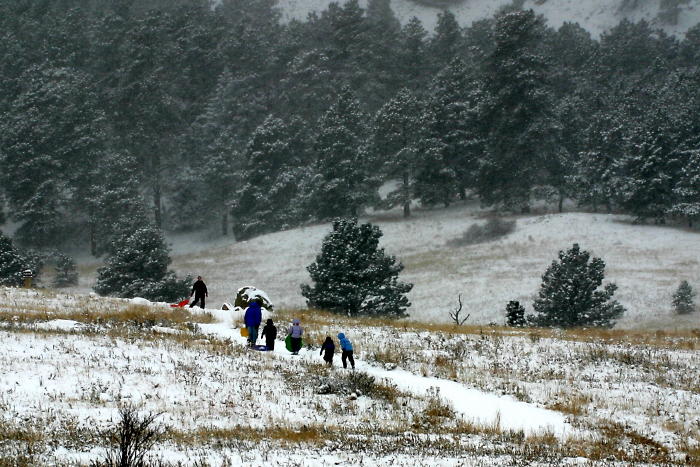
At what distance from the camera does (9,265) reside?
44.2 m

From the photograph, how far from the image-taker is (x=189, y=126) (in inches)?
3285

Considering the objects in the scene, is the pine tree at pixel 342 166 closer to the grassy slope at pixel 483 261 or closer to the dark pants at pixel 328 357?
the grassy slope at pixel 483 261

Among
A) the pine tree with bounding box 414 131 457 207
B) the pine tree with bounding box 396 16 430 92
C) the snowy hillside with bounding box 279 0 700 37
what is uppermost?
the snowy hillside with bounding box 279 0 700 37

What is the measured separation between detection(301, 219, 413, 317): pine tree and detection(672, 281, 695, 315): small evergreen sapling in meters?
16.9

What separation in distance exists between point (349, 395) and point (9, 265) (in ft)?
123

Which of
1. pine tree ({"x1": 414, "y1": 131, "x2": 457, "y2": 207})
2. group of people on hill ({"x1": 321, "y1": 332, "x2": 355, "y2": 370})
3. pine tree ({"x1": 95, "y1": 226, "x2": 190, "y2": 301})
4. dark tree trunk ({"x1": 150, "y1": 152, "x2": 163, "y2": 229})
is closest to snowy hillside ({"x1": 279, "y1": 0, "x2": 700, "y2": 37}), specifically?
dark tree trunk ({"x1": 150, "y1": 152, "x2": 163, "y2": 229})

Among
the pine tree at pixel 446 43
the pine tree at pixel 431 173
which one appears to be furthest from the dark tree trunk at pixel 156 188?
the pine tree at pixel 446 43

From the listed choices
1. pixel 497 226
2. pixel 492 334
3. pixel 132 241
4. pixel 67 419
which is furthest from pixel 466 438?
pixel 497 226

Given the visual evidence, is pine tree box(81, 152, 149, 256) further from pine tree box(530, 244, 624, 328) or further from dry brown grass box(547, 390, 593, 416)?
dry brown grass box(547, 390, 593, 416)

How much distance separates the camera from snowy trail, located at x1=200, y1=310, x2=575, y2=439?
12734 millimetres

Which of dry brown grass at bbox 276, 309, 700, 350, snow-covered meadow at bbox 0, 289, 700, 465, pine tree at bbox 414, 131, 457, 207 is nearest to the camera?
snow-covered meadow at bbox 0, 289, 700, 465

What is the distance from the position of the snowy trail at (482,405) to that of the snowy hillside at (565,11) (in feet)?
351

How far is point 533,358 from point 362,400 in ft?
22.4

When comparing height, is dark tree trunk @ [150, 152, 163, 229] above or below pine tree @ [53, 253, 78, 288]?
above
